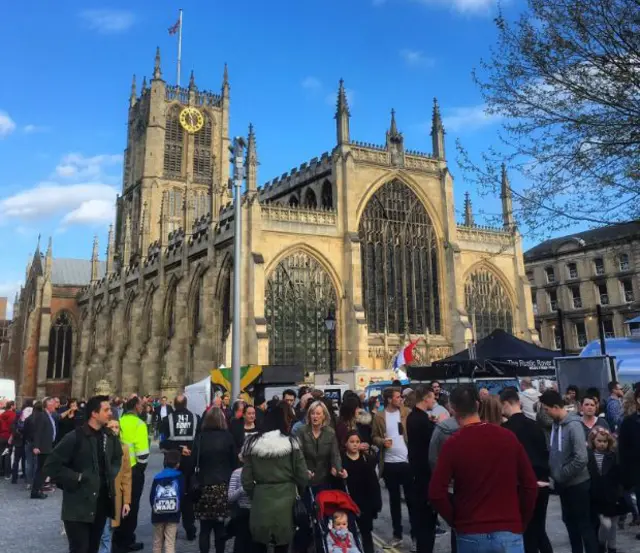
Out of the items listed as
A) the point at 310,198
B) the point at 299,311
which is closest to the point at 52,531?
the point at 299,311

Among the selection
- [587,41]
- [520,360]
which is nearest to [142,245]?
[520,360]

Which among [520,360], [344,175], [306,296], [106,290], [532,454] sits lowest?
[532,454]

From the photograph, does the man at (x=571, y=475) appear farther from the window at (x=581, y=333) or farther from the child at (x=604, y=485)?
the window at (x=581, y=333)

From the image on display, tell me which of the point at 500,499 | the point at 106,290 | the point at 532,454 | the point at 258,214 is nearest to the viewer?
the point at 500,499

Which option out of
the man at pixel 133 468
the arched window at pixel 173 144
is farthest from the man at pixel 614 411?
the arched window at pixel 173 144

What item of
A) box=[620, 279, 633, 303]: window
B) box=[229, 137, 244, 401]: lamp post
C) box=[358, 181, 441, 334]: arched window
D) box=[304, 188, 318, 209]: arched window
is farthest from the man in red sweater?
box=[620, 279, 633, 303]: window

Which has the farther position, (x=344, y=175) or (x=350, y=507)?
(x=344, y=175)

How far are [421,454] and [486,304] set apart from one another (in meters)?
32.2

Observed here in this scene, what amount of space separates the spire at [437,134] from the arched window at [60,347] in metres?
37.9

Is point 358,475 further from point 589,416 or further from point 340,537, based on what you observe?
point 589,416

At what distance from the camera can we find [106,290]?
49.2 metres

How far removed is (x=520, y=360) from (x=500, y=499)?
1242cm

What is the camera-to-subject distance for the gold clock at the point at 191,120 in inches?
2368

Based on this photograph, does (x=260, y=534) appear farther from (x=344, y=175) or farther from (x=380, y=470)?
(x=344, y=175)
